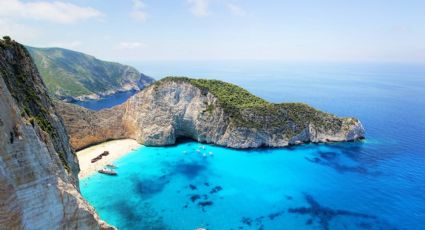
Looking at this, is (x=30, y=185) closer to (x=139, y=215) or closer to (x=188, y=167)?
(x=139, y=215)

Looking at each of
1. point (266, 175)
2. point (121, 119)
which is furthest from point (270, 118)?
point (121, 119)

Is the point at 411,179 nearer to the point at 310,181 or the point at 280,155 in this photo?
the point at 310,181

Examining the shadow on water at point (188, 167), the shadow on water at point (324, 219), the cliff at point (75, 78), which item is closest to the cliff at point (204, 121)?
the shadow on water at point (188, 167)

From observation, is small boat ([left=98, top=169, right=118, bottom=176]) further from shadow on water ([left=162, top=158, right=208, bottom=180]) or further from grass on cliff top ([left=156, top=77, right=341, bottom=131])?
grass on cliff top ([left=156, top=77, right=341, bottom=131])

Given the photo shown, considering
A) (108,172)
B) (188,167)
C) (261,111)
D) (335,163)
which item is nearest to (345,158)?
(335,163)

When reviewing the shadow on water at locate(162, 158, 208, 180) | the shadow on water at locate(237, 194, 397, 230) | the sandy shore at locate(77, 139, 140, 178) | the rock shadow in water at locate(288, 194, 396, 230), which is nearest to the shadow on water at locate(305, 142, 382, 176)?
the rock shadow in water at locate(288, 194, 396, 230)

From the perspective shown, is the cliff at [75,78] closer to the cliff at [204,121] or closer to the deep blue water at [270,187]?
the cliff at [204,121]
